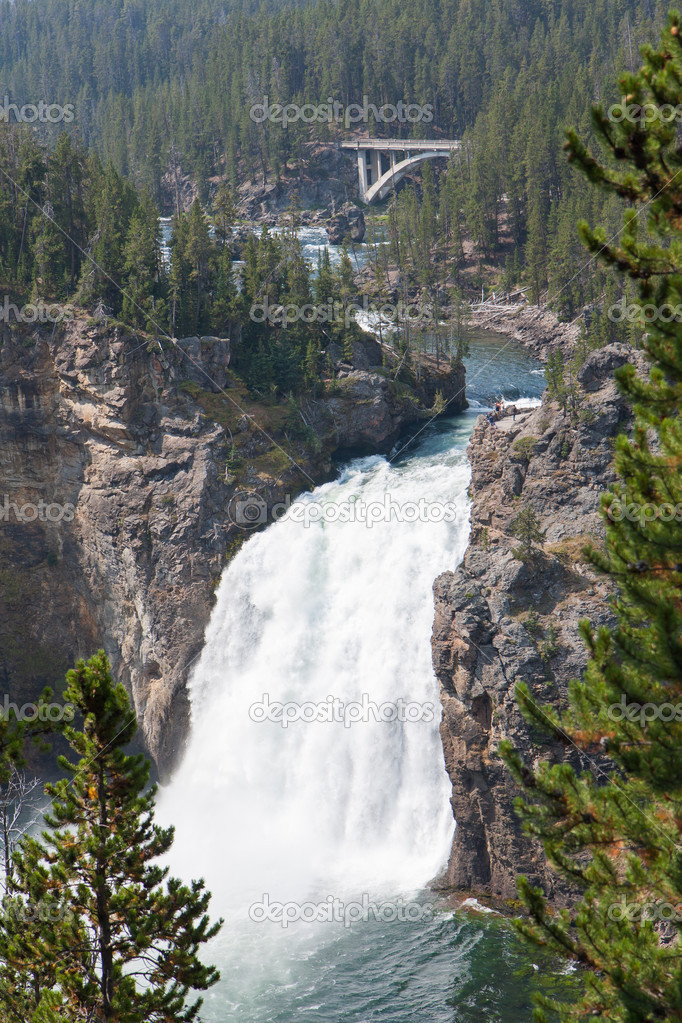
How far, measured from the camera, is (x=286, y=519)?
5275 centimetres

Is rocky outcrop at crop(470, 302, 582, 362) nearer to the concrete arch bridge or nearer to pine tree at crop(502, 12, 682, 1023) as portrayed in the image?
the concrete arch bridge

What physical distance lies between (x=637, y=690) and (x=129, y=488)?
40.6 m

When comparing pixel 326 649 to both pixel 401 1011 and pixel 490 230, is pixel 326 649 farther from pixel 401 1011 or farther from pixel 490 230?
pixel 490 230

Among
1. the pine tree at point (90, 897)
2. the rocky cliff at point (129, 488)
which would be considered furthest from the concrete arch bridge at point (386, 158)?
the pine tree at point (90, 897)

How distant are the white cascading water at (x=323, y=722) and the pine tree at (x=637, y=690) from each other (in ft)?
75.9

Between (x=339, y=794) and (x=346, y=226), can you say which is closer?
(x=339, y=794)

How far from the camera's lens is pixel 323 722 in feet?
152

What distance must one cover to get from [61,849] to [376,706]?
25.0 m

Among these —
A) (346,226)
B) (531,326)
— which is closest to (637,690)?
(531,326)

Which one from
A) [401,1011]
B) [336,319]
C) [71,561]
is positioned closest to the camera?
[401,1011]

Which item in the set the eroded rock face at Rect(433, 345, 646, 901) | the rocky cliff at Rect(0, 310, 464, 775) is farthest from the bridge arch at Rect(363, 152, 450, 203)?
the eroded rock face at Rect(433, 345, 646, 901)

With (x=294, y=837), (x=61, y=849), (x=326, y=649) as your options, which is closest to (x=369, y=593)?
(x=326, y=649)

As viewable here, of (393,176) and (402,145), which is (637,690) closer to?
(393,176)

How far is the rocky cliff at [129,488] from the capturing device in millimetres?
51844
